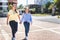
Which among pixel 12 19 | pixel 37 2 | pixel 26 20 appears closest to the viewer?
pixel 12 19

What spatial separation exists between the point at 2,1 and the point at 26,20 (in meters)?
85.6

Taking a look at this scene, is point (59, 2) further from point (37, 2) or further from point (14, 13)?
point (37, 2)

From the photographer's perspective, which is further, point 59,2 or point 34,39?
point 59,2

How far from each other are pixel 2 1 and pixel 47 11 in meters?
38.3

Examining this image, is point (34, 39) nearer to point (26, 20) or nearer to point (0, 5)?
point (26, 20)

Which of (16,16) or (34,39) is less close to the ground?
(16,16)

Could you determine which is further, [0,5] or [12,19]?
[0,5]

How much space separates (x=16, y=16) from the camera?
444 inches

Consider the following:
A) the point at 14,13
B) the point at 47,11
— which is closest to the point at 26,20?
the point at 14,13

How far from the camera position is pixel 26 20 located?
12016 mm

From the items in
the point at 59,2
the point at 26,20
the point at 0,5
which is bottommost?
the point at 0,5

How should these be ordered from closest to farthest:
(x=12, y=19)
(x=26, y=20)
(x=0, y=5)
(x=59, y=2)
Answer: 1. (x=12, y=19)
2. (x=26, y=20)
3. (x=59, y=2)
4. (x=0, y=5)

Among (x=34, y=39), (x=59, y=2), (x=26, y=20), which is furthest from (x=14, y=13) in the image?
(x=59, y=2)

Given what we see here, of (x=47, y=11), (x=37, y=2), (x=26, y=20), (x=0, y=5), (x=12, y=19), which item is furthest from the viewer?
(x=0, y=5)
